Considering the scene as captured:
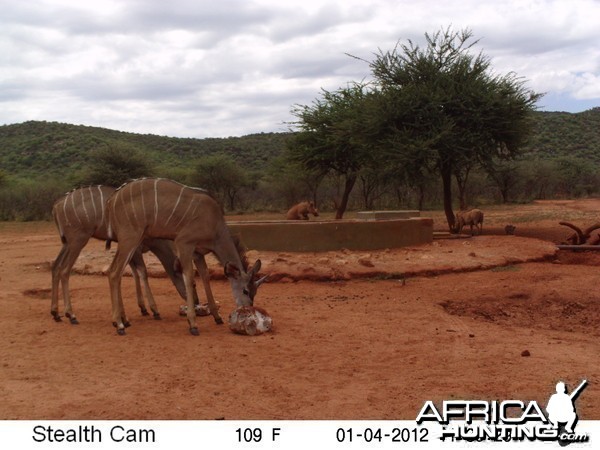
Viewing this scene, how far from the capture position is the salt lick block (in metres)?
8.14

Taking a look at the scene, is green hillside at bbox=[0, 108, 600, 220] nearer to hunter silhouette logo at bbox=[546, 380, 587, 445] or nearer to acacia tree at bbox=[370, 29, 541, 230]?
acacia tree at bbox=[370, 29, 541, 230]

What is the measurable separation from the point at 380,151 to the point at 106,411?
16800mm

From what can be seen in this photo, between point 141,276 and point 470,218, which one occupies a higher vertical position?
point 470,218

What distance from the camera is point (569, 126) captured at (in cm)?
6662

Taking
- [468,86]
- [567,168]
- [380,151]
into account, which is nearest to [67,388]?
[380,151]

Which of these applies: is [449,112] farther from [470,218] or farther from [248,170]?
[248,170]

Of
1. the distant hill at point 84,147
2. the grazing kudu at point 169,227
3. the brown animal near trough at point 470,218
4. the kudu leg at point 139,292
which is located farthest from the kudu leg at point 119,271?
the distant hill at point 84,147

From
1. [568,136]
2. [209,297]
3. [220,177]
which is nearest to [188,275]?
[209,297]

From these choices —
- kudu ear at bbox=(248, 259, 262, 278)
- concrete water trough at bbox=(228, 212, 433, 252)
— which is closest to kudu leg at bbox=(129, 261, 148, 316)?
kudu ear at bbox=(248, 259, 262, 278)

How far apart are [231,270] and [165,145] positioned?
5911 cm

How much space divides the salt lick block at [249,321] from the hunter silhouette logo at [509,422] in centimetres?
371

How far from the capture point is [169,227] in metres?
8.55

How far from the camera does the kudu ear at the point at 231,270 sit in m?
8.80

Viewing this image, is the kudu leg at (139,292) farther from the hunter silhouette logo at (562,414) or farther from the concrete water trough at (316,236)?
the hunter silhouette logo at (562,414)
